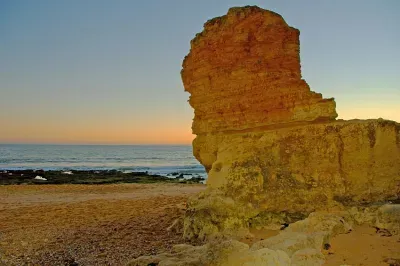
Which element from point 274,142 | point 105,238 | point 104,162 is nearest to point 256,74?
point 274,142

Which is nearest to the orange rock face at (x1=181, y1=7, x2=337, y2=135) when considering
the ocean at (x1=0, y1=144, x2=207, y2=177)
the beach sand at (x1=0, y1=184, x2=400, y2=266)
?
the beach sand at (x1=0, y1=184, x2=400, y2=266)

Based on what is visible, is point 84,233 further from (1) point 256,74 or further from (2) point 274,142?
(1) point 256,74

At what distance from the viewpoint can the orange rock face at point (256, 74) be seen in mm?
8289

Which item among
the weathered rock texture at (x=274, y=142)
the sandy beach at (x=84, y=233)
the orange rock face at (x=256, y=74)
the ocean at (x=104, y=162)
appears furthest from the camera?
the ocean at (x=104, y=162)

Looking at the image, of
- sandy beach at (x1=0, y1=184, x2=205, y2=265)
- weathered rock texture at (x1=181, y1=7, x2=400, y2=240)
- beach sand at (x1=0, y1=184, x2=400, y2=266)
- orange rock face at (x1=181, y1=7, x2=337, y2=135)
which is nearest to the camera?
beach sand at (x1=0, y1=184, x2=400, y2=266)

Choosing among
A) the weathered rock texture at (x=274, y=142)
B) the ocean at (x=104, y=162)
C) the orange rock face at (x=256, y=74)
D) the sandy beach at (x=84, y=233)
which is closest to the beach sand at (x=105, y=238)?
the sandy beach at (x=84, y=233)

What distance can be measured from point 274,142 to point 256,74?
1730mm

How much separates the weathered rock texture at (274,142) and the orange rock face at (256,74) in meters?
0.02

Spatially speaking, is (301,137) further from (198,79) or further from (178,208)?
(178,208)

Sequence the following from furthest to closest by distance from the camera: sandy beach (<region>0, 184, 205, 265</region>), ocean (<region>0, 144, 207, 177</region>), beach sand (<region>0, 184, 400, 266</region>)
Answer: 1. ocean (<region>0, 144, 207, 177</region>)
2. sandy beach (<region>0, 184, 205, 265</region>)
3. beach sand (<region>0, 184, 400, 266</region>)

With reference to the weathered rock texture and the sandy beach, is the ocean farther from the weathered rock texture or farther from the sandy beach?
the weathered rock texture

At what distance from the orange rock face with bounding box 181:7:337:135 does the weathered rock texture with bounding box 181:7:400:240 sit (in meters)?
0.02

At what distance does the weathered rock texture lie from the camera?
770cm

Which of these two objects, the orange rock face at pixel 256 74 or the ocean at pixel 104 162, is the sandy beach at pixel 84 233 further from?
the ocean at pixel 104 162
